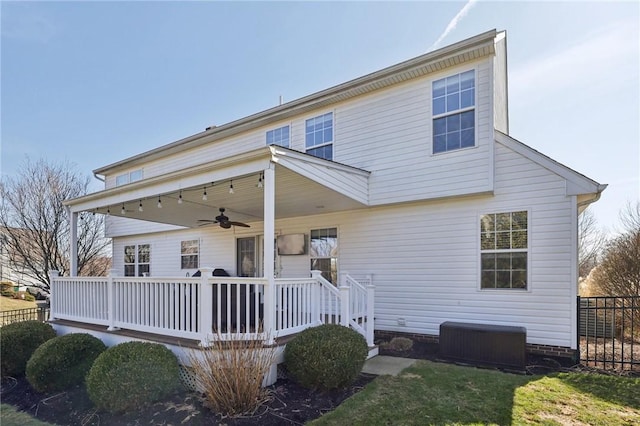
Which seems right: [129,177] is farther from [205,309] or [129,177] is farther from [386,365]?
[386,365]

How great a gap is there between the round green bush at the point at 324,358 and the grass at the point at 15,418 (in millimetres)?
3172

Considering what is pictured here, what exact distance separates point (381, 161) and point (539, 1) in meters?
4.55

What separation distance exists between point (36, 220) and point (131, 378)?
13.6 metres

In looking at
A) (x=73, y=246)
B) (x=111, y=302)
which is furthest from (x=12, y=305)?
(x=111, y=302)

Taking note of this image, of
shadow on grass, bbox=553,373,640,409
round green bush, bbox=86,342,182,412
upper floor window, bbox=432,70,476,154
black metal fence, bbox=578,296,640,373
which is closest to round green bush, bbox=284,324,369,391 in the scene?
round green bush, bbox=86,342,182,412

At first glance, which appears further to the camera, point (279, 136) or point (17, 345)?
point (279, 136)

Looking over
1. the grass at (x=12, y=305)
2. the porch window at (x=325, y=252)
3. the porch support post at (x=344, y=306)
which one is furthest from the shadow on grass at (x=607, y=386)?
the grass at (x=12, y=305)

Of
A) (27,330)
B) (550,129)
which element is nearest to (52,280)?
(27,330)

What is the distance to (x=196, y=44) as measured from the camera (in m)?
10.9

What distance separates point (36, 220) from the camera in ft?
46.6

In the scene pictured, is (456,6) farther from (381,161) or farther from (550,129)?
(550,129)

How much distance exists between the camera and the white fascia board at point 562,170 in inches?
232

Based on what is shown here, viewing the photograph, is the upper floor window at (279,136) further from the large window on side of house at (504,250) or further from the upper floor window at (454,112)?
the large window on side of house at (504,250)

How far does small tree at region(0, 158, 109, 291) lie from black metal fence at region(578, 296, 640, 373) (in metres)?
16.5
